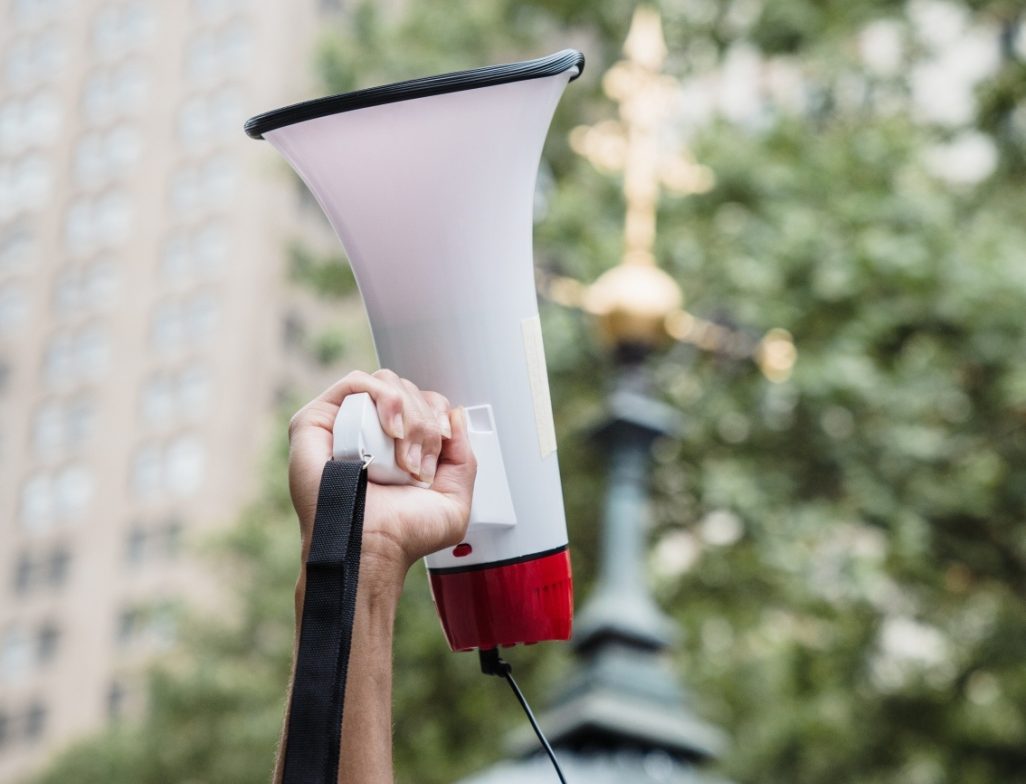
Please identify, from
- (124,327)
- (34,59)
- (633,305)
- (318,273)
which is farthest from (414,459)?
(34,59)

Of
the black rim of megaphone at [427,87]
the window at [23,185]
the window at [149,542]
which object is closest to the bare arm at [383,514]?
the black rim of megaphone at [427,87]

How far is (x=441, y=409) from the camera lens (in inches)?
48.9

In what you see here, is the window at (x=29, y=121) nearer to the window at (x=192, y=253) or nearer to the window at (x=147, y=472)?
the window at (x=192, y=253)

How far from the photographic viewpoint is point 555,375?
32.0 ft

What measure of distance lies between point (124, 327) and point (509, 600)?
5057cm

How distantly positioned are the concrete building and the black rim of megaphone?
45.6 metres

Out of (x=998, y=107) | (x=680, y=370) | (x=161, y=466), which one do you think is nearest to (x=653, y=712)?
(x=998, y=107)

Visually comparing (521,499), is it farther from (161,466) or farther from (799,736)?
(161,466)

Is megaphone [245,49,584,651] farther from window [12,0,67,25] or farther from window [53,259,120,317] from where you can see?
window [12,0,67,25]

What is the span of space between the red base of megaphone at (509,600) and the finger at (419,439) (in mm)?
147

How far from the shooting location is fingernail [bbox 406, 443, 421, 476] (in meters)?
1.17

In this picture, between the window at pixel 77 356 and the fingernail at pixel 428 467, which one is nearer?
the fingernail at pixel 428 467

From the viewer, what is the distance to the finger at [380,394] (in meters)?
1.17

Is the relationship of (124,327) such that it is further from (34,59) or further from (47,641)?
(34,59)
